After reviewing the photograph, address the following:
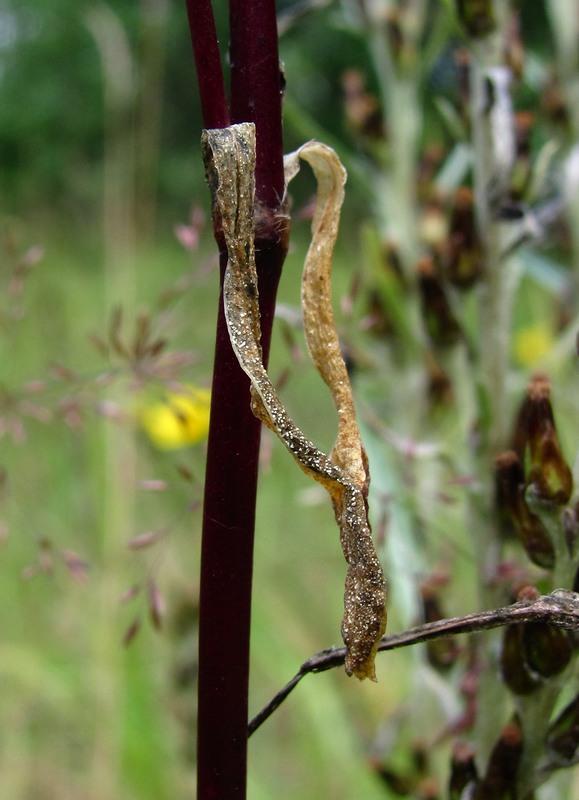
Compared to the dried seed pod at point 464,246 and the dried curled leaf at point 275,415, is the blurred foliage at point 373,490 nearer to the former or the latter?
the dried seed pod at point 464,246

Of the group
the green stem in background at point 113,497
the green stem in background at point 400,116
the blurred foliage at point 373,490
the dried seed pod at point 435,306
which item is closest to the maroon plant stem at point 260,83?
the blurred foliage at point 373,490

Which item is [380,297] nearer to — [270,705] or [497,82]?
[497,82]

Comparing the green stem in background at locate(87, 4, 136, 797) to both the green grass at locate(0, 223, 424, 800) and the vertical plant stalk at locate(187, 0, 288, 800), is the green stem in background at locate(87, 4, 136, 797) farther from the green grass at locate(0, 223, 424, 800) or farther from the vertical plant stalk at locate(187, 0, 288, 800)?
the vertical plant stalk at locate(187, 0, 288, 800)

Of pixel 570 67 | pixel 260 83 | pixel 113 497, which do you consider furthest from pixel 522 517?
pixel 113 497

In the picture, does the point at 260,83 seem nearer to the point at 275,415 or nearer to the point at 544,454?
the point at 275,415

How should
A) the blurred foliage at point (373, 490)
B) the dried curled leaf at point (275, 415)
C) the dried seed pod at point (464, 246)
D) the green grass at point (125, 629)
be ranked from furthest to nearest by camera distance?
1. the green grass at point (125, 629)
2. the dried seed pod at point (464, 246)
3. the blurred foliage at point (373, 490)
4. the dried curled leaf at point (275, 415)

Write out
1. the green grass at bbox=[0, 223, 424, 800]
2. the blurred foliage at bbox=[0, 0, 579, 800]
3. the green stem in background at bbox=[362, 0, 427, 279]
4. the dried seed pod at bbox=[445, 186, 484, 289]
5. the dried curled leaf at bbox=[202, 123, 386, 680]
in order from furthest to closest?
the green grass at bbox=[0, 223, 424, 800]
the green stem in background at bbox=[362, 0, 427, 279]
the dried seed pod at bbox=[445, 186, 484, 289]
the blurred foliage at bbox=[0, 0, 579, 800]
the dried curled leaf at bbox=[202, 123, 386, 680]

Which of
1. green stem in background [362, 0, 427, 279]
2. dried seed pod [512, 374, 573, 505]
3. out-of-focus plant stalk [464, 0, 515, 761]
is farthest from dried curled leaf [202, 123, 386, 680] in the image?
green stem in background [362, 0, 427, 279]

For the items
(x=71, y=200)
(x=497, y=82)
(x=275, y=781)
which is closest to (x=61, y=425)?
(x=275, y=781)
